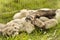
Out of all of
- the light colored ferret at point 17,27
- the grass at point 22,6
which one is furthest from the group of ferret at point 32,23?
the grass at point 22,6

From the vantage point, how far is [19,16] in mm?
9227

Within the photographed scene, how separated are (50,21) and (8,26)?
1449 mm

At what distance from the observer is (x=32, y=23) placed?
8.20 m

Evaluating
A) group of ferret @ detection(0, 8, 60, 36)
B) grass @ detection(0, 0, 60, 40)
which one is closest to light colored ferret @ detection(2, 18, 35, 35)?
group of ferret @ detection(0, 8, 60, 36)

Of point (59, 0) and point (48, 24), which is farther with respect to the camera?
point (59, 0)

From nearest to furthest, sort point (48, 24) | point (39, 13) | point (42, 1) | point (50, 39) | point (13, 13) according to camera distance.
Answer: point (50, 39) < point (48, 24) < point (39, 13) < point (13, 13) < point (42, 1)

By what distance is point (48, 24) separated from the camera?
8.27 metres

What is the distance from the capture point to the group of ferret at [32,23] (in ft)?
25.5

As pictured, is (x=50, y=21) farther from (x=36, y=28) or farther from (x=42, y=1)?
(x=42, y=1)

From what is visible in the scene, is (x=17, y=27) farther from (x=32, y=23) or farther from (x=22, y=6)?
(x=22, y=6)

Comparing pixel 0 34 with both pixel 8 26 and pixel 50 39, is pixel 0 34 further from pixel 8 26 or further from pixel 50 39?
pixel 50 39

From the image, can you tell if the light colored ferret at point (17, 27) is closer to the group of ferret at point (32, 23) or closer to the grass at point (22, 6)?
the group of ferret at point (32, 23)

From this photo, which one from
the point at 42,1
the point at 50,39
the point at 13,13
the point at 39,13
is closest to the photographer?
the point at 50,39

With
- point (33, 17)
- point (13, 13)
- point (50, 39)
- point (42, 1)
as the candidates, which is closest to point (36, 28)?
point (33, 17)
